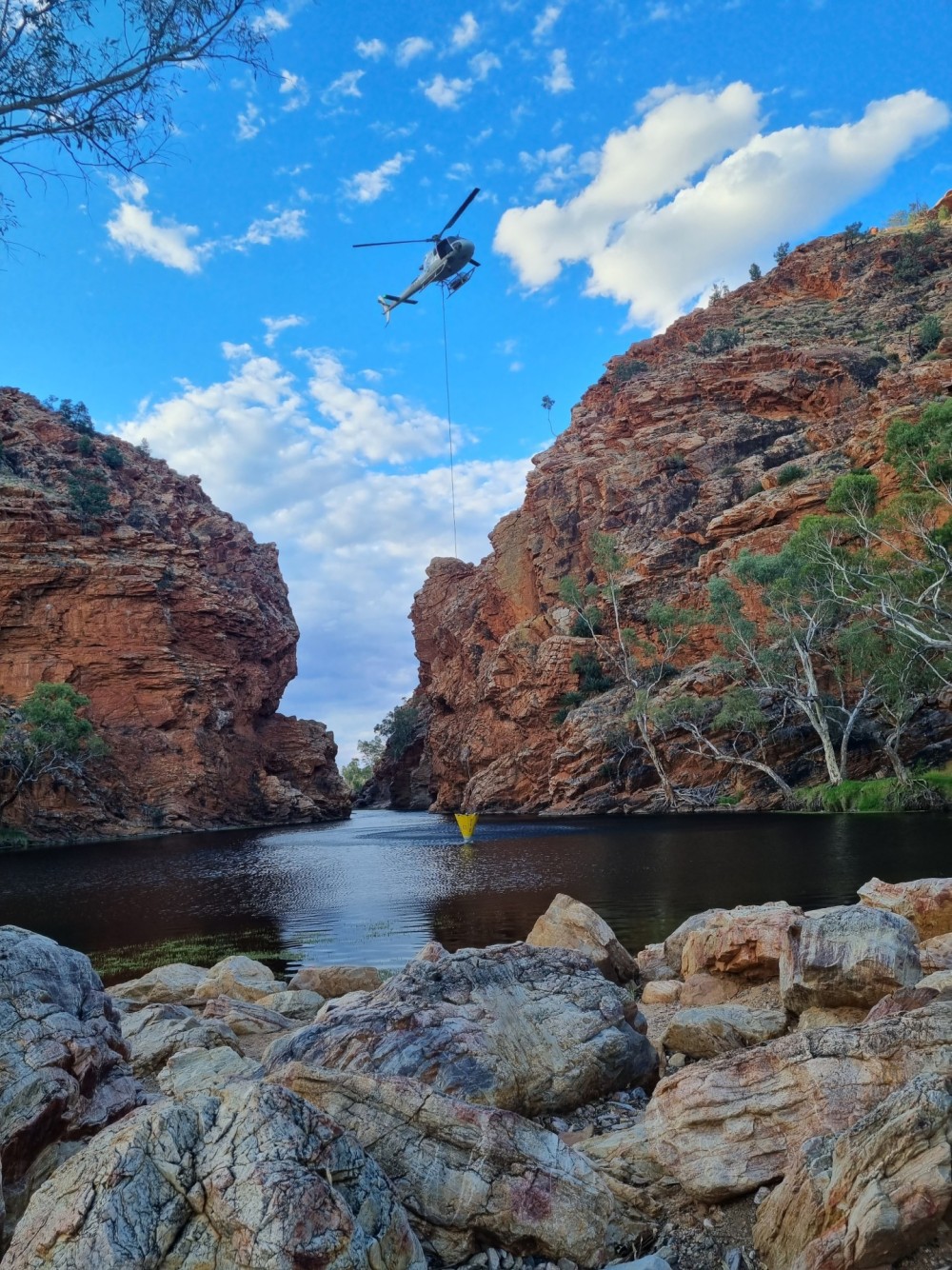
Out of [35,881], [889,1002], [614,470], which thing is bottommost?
[35,881]

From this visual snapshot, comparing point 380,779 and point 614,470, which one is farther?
point 380,779

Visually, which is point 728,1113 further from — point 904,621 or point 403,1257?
point 904,621

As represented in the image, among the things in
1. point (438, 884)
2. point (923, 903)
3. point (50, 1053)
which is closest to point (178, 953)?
point (438, 884)

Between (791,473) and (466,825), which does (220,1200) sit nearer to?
(466,825)

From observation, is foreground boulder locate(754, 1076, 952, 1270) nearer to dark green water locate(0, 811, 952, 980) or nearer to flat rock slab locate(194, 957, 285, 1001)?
flat rock slab locate(194, 957, 285, 1001)

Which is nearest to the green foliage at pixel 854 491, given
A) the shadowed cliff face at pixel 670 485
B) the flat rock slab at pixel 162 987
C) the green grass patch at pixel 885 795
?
the green grass patch at pixel 885 795

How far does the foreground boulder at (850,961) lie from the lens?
618 cm

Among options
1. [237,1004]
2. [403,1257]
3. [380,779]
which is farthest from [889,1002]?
[380,779]

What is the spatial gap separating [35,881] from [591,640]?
45552 mm

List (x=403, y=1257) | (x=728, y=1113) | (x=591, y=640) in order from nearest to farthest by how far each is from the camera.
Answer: (x=403, y=1257)
(x=728, y=1113)
(x=591, y=640)

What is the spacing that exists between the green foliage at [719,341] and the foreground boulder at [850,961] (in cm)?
8346

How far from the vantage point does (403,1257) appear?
10.6ft

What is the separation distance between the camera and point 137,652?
219ft

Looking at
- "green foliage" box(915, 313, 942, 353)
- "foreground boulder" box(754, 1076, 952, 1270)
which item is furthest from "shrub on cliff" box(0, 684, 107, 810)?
"green foliage" box(915, 313, 942, 353)
